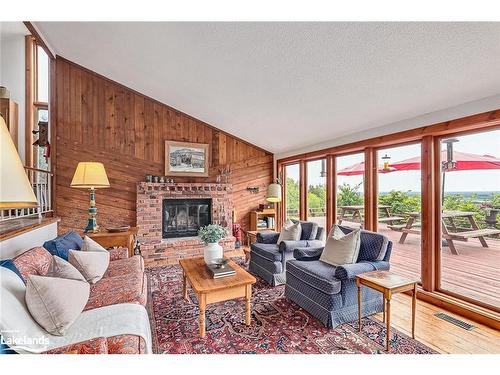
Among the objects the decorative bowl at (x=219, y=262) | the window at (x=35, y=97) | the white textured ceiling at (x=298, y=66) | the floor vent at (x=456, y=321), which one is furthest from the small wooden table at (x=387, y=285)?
the window at (x=35, y=97)

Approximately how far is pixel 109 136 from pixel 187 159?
146 cm

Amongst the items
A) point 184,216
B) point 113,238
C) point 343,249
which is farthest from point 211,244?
point 184,216

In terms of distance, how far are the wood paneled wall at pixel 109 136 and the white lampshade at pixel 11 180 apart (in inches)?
154

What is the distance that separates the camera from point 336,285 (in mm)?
2305

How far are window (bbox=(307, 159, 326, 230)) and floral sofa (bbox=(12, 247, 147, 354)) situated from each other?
130 inches

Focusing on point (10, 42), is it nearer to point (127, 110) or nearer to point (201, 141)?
point (127, 110)

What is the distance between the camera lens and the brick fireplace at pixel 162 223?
455 cm

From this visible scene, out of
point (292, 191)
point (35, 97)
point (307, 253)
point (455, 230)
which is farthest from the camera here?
point (292, 191)

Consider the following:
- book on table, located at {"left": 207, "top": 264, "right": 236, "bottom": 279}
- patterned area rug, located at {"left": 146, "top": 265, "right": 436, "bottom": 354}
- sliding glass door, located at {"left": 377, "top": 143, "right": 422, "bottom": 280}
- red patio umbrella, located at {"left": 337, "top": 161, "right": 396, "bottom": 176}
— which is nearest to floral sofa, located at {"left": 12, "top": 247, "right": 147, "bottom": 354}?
patterned area rug, located at {"left": 146, "top": 265, "right": 436, "bottom": 354}

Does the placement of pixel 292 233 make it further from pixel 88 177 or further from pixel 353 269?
pixel 88 177

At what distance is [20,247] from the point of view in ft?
7.97
